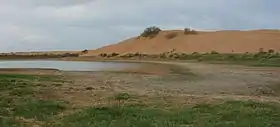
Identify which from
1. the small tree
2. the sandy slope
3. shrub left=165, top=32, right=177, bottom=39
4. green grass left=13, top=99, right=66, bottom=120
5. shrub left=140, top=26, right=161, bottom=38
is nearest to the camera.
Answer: green grass left=13, top=99, right=66, bottom=120

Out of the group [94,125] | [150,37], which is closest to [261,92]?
[94,125]

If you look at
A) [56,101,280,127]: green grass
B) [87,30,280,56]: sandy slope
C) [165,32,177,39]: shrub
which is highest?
[165,32,177,39]: shrub

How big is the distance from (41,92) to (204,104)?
5.68 metres

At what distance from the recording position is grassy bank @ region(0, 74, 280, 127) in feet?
36.8

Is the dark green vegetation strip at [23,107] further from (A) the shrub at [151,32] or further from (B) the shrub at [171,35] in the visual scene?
(A) the shrub at [151,32]

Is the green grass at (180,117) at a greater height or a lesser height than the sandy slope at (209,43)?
lesser

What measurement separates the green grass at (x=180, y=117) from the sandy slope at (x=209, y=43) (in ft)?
198

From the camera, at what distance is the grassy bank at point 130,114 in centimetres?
1121

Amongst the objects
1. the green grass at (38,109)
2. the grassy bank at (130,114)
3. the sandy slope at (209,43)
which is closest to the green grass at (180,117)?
the grassy bank at (130,114)

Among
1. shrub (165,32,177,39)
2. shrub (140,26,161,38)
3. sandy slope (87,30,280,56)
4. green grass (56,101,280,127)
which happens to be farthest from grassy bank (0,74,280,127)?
shrub (140,26,161,38)

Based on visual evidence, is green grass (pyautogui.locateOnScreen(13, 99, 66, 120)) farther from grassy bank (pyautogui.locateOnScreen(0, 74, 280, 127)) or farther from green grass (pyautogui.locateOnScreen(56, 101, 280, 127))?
green grass (pyautogui.locateOnScreen(56, 101, 280, 127))

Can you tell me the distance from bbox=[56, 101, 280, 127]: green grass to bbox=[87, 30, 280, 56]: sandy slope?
60.5m

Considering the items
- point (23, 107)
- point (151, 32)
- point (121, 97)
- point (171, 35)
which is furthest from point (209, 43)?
point (23, 107)

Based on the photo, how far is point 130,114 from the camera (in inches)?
485
